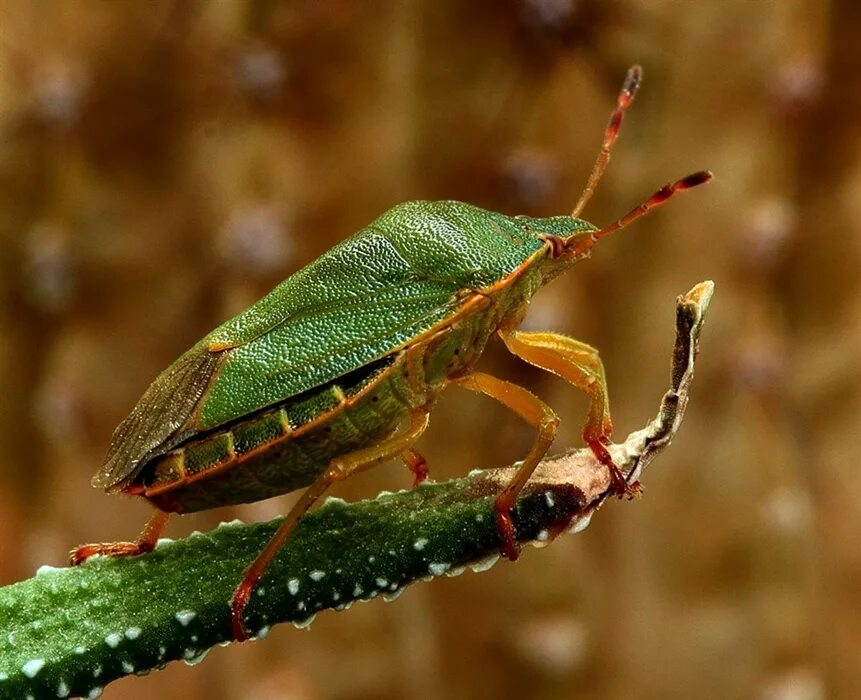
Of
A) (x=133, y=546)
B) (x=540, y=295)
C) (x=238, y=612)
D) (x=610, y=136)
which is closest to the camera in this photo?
(x=238, y=612)

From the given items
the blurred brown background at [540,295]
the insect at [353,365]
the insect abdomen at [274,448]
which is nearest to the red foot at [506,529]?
the insect at [353,365]

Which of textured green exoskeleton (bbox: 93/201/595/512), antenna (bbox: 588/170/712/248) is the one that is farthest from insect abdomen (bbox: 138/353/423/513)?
antenna (bbox: 588/170/712/248)

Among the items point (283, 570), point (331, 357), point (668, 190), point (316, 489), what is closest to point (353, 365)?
point (331, 357)

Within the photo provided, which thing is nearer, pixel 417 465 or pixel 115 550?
pixel 115 550

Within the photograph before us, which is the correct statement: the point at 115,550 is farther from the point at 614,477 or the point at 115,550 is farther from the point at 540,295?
the point at 540,295

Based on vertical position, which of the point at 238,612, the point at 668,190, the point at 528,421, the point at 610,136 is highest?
the point at 610,136

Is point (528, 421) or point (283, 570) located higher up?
point (528, 421)

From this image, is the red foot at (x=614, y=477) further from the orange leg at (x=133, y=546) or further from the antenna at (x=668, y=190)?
the orange leg at (x=133, y=546)

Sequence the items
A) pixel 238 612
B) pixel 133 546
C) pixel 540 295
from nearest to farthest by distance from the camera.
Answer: pixel 238 612, pixel 133 546, pixel 540 295

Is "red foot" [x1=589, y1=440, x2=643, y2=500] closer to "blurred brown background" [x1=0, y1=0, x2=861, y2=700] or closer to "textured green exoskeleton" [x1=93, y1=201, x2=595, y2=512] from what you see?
"textured green exoskeleton" [x1=93, y1=201, x2=595, y2=512]
